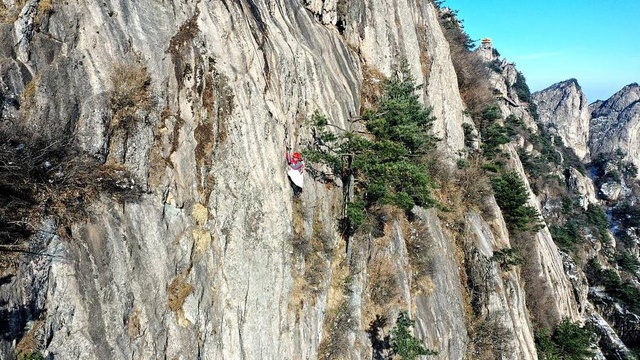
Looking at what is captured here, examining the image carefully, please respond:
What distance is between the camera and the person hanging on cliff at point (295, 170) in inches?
583

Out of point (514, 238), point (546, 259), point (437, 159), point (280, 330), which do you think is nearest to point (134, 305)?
point (280, 330)

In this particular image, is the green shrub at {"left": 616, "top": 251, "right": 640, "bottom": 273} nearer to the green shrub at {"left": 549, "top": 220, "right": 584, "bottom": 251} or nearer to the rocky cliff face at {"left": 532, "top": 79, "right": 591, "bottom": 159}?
the green shrub at {"left": 549, "top": 220, "right": 584, "bottom": 251}

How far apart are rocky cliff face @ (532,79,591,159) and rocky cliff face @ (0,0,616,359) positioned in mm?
110943

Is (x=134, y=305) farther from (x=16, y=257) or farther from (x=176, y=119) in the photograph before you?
(x=176, y=119)

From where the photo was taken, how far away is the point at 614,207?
87688 mm

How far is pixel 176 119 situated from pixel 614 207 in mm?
101850

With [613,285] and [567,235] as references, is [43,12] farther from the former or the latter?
[613,285]

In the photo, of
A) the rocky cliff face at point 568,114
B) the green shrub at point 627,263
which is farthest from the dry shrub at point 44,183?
the rocky cliff face at point 568,114

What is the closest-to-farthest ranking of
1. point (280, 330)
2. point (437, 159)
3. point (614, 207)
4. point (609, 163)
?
point (280, 330) < point (437, 159) < point (614, 207) < point (609, 163)

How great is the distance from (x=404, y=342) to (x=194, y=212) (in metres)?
9.77

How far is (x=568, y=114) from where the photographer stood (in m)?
116

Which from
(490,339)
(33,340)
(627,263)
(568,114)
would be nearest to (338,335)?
(33,340)

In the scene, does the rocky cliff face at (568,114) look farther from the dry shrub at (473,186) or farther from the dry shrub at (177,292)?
the dry shrub at (177,292)

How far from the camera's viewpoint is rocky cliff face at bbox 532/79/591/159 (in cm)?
11356
